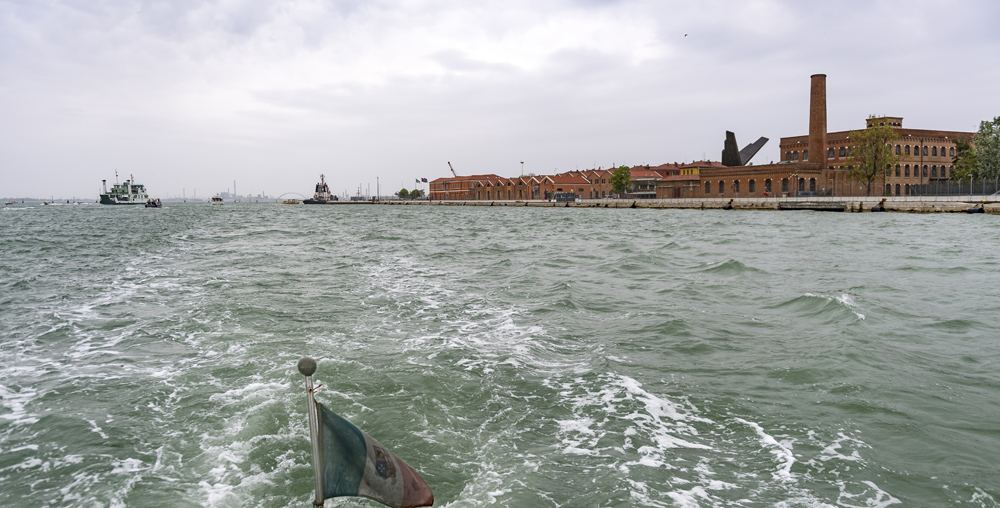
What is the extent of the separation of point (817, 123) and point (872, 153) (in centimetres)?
1174

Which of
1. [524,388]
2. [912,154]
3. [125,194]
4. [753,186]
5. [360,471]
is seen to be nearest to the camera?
[360,471]

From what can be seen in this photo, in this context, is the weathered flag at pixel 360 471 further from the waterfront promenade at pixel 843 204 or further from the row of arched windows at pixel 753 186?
the row of arched windows at pixel 753 186

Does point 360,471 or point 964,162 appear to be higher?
point 964,162

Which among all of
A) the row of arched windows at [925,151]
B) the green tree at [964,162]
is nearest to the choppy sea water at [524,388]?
the green tree at [964,162]

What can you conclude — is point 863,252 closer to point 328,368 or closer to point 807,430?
point 807,430

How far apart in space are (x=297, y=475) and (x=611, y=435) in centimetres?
307

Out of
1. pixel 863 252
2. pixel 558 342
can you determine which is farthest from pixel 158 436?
pixel 863 252

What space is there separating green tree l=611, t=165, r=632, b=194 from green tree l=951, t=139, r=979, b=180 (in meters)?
45.0

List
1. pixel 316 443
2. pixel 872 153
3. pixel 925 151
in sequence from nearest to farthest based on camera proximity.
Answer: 1. pixel 316 443
2. pixel 872 153
3. pixel 925 151

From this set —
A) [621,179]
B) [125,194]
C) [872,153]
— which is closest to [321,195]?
[125,194]

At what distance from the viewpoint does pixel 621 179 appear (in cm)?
9875

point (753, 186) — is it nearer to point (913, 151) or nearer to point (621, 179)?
point (913, 151)

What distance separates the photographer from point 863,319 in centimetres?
1038

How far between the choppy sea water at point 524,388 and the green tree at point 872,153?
6124 cm
